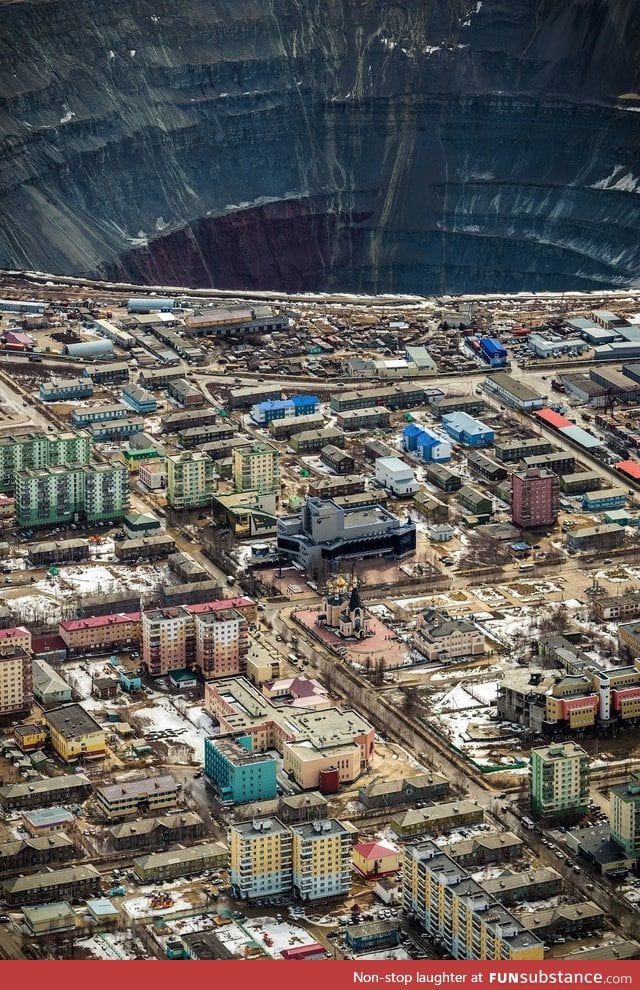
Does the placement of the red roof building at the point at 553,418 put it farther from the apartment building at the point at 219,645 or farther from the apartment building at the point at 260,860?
the apartment building at the point at 260,860

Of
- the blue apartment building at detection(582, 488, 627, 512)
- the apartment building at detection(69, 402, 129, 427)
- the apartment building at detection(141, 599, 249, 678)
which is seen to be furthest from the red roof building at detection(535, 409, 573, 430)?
the apartment building at detection(141, 599, 249, 678)

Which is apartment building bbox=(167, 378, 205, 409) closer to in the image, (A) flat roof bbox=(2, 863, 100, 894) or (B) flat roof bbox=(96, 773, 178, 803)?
(B) flat roof bbox=(96, 773, 178, 803)

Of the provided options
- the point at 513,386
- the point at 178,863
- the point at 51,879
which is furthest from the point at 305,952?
the point at 513,386

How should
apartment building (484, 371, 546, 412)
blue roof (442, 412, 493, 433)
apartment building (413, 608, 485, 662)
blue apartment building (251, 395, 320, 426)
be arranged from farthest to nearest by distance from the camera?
apartment building (484, 371, 546, 412), blue apartment building (251, 395, 320, 426), blue roof (442, 412, 493, 433), apartment building (413, 608, 485, 662)

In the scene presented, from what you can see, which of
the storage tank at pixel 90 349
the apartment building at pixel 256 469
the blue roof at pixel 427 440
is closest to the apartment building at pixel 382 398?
the blue roof at pixel 427 440

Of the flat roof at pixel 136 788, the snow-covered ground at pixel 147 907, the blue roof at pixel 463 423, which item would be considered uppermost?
the blue roof at pixel 463 423

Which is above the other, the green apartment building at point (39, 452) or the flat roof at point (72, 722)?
the green apartment building at point (39, 452)

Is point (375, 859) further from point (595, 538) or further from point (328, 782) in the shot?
point (595, 538)
